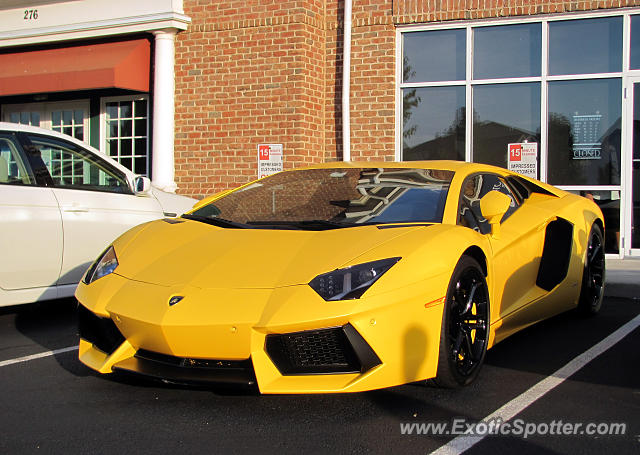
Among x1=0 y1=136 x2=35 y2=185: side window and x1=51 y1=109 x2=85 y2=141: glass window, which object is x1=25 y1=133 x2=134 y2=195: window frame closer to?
x1=0 y1=136 x2=35 y2=185: side window

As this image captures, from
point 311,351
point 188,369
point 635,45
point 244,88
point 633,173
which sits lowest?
point 188,369

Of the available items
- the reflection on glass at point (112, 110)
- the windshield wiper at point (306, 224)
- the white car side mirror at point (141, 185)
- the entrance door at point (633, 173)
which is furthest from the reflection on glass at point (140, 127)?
the windshield wiper at point (306, 224)

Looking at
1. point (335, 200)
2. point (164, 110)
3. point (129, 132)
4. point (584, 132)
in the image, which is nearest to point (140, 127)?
point (129, 132)

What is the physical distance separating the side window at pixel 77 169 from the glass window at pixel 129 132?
20.1 feet

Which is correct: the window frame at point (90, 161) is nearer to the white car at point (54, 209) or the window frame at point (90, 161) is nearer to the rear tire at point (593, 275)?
the white car at point (54, 209)

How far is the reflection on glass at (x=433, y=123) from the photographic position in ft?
35.2

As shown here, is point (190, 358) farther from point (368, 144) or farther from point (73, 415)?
point (368, 144)

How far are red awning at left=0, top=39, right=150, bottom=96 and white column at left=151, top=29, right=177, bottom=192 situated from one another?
0.37m

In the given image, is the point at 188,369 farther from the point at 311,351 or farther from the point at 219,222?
the point at 219,222

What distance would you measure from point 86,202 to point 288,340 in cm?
322

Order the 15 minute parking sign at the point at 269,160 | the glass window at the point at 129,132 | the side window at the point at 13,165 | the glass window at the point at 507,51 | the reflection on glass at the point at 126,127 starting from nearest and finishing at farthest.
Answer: the side window at the point at 13,165, the glass window at the point at 507,51, the 15 minute parking sign at the point at 269,160, the glass window at the point at 129,132, the reflection on glass at the point at 126,127

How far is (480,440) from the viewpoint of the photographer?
3.30 m

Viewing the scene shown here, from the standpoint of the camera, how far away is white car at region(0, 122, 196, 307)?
18.4ft

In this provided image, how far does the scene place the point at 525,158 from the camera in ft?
33.6
